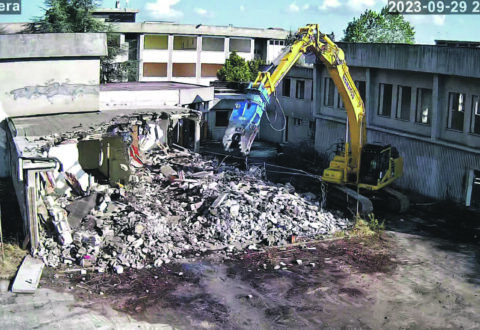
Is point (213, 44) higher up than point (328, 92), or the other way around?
point (213, 44)

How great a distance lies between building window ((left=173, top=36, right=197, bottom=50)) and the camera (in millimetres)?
49031

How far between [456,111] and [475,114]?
39.5 inches

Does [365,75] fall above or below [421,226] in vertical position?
above

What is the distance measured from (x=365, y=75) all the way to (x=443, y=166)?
250 inches

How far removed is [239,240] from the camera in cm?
1636

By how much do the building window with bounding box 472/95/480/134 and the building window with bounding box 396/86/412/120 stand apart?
3527 mm

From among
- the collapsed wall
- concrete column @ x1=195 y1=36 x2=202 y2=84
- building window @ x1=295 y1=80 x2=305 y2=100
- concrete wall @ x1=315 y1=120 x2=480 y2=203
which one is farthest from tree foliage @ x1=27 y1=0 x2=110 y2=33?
concrete wall @ x1=315 y1=120 x2=480 y2=203

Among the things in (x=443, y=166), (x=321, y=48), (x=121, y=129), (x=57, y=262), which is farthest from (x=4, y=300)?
(x=443, y=166)

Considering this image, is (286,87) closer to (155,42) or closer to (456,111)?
(456,111)

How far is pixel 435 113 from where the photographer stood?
72.5 feet

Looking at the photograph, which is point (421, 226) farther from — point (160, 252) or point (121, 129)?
point (121, 129)

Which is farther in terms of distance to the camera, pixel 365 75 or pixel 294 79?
pixel 294 79

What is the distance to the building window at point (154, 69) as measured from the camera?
48.2 m

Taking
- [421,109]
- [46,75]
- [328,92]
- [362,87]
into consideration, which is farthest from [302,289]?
[328,92]
